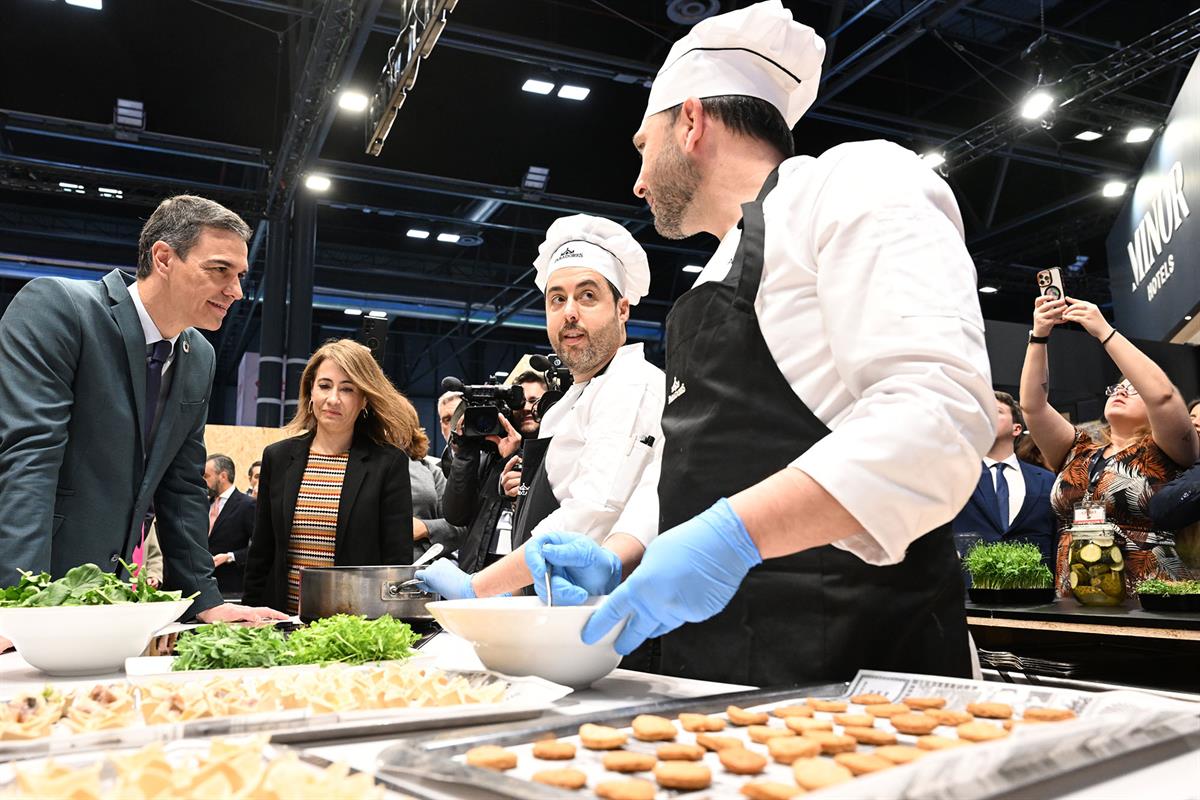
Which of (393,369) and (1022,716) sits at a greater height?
(393,369)

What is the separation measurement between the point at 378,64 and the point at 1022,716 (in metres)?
8.33

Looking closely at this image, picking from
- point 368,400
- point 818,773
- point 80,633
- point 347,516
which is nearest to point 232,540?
point 368,400

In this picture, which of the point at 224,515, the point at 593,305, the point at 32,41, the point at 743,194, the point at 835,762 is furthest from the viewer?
the point at 32,41

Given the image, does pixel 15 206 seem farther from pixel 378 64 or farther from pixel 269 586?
pixel 269 586

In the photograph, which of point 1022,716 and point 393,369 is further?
point 393,369

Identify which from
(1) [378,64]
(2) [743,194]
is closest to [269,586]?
(2) [743,194]

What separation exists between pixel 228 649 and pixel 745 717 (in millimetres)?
735

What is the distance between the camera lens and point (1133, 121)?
8.20 metres

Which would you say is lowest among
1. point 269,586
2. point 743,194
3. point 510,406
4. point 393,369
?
point 269,586

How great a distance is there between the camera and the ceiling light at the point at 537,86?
8328 mm

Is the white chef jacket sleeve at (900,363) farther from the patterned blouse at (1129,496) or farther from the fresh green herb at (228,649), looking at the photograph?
the patterned blouse at (1129,496)

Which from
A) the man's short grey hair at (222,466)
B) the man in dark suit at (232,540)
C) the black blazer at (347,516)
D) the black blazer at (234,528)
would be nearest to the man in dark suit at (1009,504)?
the black blazer at (347,516)

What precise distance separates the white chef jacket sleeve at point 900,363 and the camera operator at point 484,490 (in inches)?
76.8

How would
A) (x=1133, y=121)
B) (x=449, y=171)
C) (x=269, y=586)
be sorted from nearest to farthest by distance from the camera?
(x=269, y=586) < (x=1133, y=121) < (x=449, y=171)
